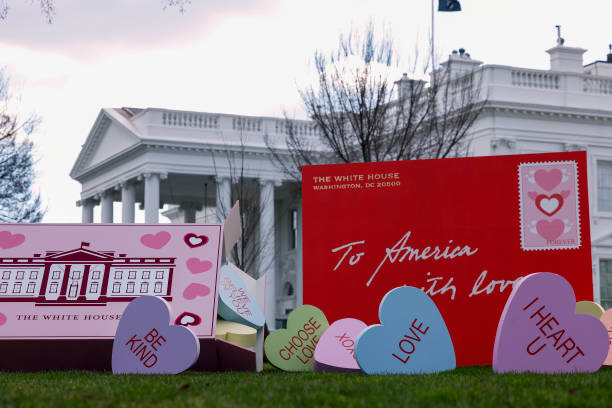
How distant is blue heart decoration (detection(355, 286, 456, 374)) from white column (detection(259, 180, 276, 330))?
31440 mm

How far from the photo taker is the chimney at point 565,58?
125ft

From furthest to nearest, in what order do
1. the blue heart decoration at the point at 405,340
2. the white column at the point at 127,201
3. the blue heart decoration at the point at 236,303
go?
the white column at the point at 127,201 → the blue heart decoration at the point at 236,303 → the blue heart decoration at the point at 405,340

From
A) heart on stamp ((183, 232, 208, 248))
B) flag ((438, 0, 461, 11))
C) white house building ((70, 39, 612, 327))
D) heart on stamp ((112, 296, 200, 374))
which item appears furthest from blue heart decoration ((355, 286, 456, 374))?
flag ((438, 0, 461, 11))

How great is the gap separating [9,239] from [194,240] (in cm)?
221

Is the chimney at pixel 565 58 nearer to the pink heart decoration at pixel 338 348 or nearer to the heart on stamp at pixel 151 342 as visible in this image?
the pink heart decoration at pixel 338 348

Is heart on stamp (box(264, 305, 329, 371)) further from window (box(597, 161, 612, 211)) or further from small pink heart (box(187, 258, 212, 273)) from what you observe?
window (box(597, 161, 612, 211))

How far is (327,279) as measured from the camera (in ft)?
42.3

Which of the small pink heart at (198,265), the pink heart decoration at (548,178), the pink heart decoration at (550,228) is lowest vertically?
the small pink heart at (198,265)

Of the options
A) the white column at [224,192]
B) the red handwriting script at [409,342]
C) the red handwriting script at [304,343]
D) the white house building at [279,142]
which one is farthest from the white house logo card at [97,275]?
the white column at [224,192]

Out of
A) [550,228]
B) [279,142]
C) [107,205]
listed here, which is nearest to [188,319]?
[550,228]

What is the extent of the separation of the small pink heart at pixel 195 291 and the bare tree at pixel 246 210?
21.5 metres

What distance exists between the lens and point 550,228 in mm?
12312

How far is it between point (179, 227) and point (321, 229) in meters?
2.20

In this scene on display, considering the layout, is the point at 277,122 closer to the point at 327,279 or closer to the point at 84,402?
the point at 327,279
